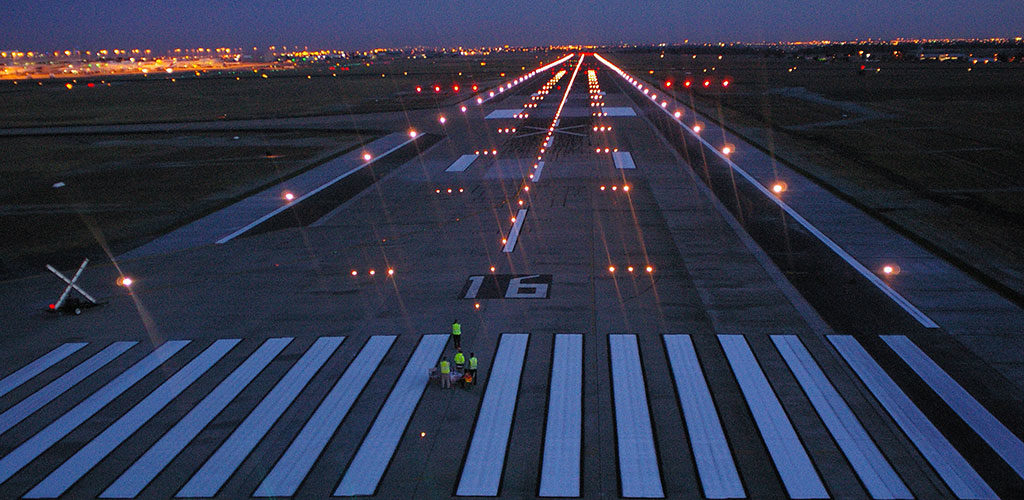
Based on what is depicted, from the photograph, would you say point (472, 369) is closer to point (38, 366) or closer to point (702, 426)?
Result: point (702, 426)

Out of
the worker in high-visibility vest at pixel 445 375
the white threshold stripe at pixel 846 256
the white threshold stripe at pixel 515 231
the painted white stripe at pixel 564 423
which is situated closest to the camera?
the painted white stripe at pixel 564 423

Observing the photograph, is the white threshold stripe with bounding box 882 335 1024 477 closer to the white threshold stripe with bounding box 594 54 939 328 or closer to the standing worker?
the white threshold stripe with bounding box 594 54 939 328

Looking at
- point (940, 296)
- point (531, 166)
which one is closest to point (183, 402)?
point (940, 296)

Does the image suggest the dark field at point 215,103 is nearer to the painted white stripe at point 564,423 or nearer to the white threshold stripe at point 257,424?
the white threshold stripe at point 257,424

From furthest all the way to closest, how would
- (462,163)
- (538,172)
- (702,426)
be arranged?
(462,163)
(538,172)
(702,426)

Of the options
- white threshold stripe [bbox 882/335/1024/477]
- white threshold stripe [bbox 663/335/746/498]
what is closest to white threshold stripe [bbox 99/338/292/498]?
white threshold stripe [bbox 663/335/746/498]

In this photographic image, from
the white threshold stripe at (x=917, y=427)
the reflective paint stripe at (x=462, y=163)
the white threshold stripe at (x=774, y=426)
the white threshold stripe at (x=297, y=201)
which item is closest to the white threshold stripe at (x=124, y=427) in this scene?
the white threshold stripe at (x=297, y=201)

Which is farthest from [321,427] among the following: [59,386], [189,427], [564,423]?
[59,386]
